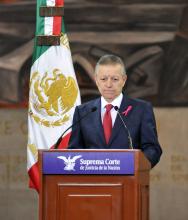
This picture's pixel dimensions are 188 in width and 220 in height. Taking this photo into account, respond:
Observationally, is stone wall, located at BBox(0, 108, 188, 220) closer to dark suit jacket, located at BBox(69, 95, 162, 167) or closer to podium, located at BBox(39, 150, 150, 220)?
dark suit jacket, located at BBox(69, 95, 162, 167)

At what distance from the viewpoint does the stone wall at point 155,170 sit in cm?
859

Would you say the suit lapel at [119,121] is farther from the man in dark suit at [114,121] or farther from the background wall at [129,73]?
the background wall at [129,73]

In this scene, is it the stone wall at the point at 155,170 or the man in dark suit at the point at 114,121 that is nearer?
the man in dark suit at the point at 114,121

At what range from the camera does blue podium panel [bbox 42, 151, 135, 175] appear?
4086 mm

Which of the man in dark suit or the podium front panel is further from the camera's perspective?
the man in dark suit

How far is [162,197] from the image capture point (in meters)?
8.61

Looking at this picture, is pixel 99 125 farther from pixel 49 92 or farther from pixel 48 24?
pixel 48 24

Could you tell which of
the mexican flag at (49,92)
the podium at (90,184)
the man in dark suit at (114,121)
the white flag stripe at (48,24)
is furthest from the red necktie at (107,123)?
the white flag stripe at (48,24)

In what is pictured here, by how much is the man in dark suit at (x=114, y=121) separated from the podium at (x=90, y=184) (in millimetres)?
466

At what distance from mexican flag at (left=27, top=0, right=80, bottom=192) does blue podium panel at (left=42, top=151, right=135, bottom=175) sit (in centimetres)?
323

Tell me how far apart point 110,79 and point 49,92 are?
287cm

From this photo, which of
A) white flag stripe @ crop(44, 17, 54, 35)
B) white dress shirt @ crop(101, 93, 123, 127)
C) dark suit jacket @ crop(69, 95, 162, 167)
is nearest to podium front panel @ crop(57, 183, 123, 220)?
dark suit jacket @ crop(69, 95, 162, 167)

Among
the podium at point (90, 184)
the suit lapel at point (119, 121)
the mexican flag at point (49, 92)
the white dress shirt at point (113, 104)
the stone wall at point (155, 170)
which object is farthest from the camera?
the stone wall at point (155, 170)

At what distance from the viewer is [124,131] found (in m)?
4.60
